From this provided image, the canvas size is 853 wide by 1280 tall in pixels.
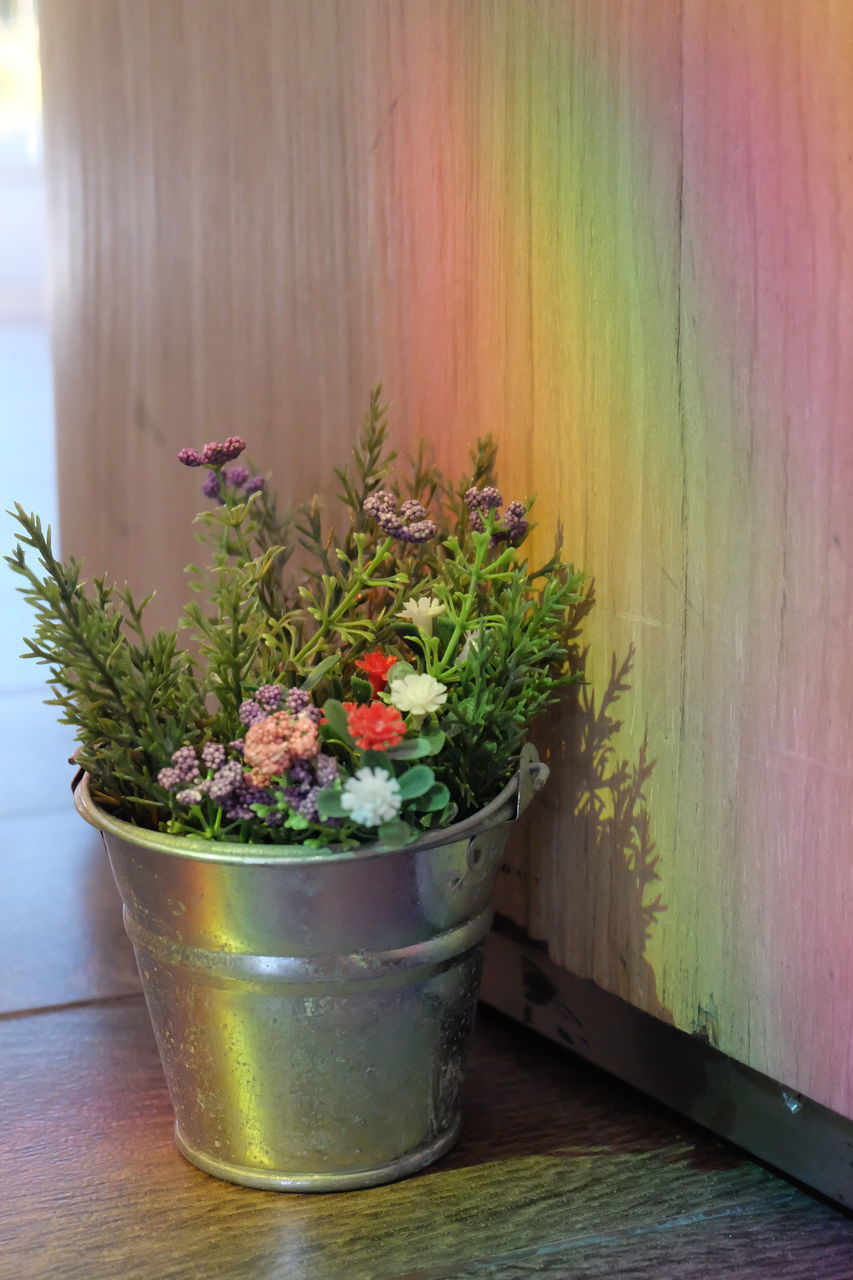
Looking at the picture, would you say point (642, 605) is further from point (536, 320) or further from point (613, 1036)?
point (613, 1036)

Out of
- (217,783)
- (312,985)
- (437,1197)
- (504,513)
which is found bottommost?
(437,1197)

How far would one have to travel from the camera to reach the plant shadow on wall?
82 centimetres

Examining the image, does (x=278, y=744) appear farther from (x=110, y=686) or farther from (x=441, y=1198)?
(x=441, y=1198)

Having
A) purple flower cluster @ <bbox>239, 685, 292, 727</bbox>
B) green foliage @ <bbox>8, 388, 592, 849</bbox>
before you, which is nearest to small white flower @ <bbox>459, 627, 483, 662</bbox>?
green foliage @ <bbox>8, 388, 592, 849</bbox>

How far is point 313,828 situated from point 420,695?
93 mm

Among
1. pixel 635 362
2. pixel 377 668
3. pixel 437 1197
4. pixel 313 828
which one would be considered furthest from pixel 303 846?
pixel 635 362

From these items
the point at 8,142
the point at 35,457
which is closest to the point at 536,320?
the point at 35,457

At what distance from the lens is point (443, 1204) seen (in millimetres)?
750

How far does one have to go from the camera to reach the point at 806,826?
2.30 ft

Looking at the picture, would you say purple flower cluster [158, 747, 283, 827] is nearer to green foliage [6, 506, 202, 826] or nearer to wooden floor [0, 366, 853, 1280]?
green foliage [6, 506, 202, 826]

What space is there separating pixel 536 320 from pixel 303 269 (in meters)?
0.30

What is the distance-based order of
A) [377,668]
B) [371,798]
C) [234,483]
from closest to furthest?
[371,798]
[377,668]
[234,483]

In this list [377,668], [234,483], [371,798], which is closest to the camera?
[371,798]

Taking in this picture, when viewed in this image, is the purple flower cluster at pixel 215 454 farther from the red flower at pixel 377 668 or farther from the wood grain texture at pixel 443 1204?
the wood grain texture at pixel 443 1204
